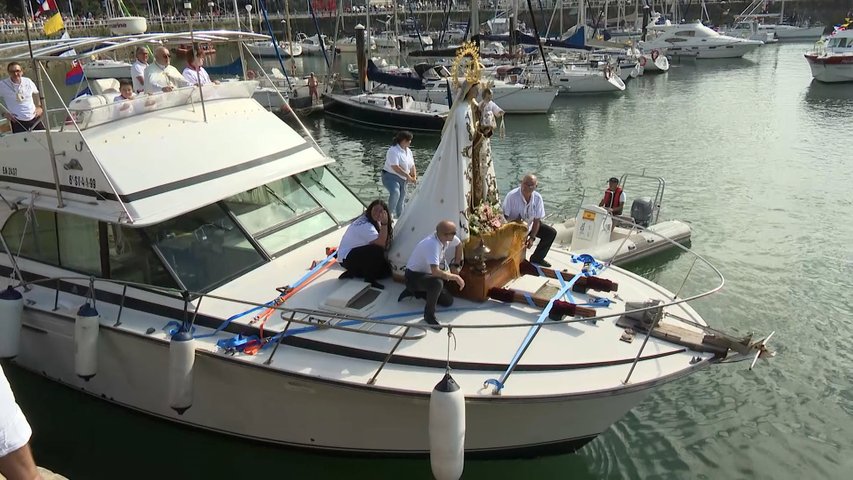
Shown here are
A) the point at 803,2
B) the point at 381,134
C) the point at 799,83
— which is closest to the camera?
the point at 381,134

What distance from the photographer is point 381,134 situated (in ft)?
84.3

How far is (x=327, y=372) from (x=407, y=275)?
3.87 feet

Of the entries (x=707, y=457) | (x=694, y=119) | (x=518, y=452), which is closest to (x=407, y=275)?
(x=518, y=452)

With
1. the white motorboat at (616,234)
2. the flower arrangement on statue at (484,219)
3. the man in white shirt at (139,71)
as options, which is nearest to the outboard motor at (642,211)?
the white motorboat at (616,234)

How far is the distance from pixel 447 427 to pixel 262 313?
2.32 metres

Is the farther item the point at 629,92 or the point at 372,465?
the point at 629,92

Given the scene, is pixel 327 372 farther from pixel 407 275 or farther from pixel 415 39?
pixel 415 39

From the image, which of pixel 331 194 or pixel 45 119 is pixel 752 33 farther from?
→ pixel 45 119

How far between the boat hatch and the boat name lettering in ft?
8.96

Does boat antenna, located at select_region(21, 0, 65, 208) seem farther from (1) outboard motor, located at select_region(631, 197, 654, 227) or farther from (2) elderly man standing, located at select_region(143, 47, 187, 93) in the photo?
(1) outboard motor, located at select_region(631, 197, 654, 227)

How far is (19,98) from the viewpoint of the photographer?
8539 mm

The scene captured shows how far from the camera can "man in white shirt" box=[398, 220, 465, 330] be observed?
5973 mm

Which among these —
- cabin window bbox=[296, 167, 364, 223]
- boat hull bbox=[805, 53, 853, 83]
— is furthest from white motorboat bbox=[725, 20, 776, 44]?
cabin window bbox=[296, 167, 364, 223]

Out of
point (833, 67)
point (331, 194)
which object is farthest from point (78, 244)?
point (833, 67)
